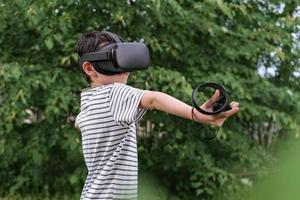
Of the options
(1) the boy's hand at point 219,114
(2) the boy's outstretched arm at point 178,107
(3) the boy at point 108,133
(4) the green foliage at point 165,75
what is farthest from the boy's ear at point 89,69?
(4) the green foliage at point 165,75

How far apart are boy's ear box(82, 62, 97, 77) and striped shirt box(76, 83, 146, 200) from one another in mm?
60

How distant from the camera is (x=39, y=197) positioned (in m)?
5.53

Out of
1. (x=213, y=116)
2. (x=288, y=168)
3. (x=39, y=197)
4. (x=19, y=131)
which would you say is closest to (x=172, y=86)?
(x=19, y=131)

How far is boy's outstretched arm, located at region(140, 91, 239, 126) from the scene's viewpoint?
0.93 m

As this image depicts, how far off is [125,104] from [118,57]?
0.12 m

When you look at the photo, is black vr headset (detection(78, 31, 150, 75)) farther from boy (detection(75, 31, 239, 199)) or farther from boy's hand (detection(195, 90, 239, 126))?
boy's hand (detection(195, 90, 239, 126))

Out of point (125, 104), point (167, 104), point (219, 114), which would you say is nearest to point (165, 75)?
point (125, 104)

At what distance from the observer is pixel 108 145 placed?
1678 mm

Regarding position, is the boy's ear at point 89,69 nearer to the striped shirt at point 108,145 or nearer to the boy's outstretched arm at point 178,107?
the striped shirt at point 108,145

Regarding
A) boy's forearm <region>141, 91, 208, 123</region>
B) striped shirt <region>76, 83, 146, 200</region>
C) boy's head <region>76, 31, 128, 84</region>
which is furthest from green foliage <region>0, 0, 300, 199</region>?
boy's forearm <region>141, 91, 208, 123</region>

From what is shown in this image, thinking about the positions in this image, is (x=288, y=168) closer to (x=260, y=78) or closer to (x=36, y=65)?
(x=36, y=65)

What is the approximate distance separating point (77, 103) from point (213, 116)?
11.8ft

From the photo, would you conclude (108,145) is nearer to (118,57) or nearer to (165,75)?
(118,57)

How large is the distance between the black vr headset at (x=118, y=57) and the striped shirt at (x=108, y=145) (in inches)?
2.3
